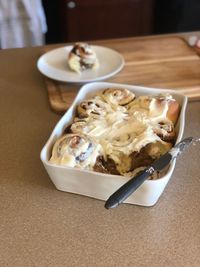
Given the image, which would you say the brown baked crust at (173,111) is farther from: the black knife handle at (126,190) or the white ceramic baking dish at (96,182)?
the black knife handle at (126,190)

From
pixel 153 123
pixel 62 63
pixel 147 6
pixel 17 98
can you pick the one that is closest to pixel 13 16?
pixel 147 6

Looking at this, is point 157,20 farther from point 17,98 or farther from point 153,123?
point 153,123

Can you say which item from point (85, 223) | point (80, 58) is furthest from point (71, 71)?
point (85, 223)

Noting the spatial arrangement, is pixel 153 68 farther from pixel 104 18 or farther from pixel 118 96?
pixel 104 18

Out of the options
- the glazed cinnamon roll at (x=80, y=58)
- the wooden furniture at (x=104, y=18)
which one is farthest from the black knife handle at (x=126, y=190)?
the wooden furniture at (x=104, y=18)

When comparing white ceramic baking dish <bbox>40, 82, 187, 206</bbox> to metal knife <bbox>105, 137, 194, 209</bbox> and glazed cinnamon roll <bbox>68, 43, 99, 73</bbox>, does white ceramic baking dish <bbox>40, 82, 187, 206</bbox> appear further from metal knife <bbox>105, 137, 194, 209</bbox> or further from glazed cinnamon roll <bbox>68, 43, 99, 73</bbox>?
glazed cinnamon roll <bbox>68, 43, 99, 73</bbox>

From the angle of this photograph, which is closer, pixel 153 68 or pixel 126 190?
pixel 126 190

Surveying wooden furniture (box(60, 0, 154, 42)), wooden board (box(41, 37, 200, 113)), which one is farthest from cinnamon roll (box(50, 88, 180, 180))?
wooden furniture (box(60, 0, 154, 42))
